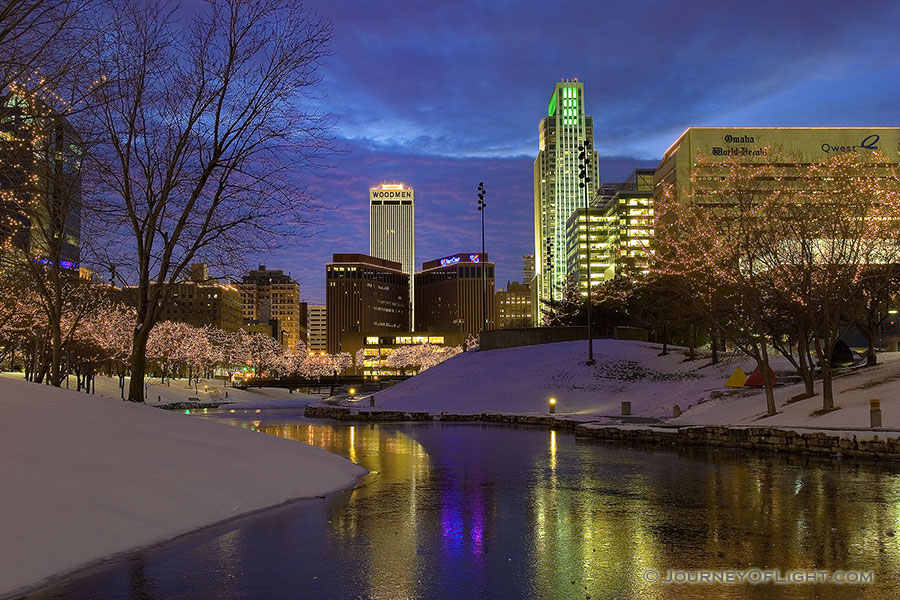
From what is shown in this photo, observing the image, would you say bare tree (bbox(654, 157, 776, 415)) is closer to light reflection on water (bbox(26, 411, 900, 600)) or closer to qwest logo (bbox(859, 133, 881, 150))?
light reflection on water (bbox(26, 411, 900, 600))

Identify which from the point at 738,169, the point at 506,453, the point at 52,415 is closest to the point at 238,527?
the point at 52,415

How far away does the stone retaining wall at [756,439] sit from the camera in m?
20.0

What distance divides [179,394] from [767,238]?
63324mm

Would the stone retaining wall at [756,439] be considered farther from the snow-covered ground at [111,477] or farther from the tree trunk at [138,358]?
the tree trunk at [138,358]

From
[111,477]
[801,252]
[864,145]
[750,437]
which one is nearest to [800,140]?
[864,145]

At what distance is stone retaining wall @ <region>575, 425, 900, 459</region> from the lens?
20016 millimetres

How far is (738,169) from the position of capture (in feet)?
99.8

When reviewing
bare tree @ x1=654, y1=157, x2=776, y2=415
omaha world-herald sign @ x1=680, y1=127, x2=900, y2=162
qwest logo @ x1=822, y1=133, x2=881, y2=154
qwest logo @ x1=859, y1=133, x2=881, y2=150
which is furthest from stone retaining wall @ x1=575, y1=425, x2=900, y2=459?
qwest logo @ x1=859, y1=133, x2=881, y2=150

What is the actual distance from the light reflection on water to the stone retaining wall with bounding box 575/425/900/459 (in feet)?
7.22

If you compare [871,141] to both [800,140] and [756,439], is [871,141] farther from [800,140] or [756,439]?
[756,439]

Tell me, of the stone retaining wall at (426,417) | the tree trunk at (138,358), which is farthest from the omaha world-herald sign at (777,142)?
the tree trunk at (138,358)

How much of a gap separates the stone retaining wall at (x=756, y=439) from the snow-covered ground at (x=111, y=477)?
556 inches

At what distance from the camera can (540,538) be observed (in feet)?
33.1

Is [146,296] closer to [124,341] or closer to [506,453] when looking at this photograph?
[506,453]
